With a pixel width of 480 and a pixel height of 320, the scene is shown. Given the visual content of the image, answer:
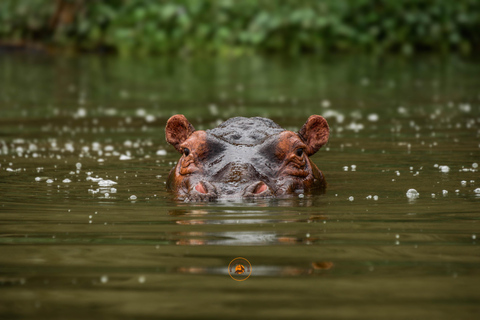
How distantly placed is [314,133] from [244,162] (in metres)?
1.35

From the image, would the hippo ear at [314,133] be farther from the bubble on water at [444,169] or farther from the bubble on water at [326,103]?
the bubble on water at [326,103]

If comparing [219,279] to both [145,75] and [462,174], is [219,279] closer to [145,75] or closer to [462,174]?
[462,174]

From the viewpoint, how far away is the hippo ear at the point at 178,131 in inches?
346

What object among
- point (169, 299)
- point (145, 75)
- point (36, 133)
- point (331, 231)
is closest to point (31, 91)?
point (145, 75)

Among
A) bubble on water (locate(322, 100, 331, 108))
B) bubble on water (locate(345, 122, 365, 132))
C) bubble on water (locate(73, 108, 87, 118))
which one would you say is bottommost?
bubble on water (locate(345, 122, 365, 132))

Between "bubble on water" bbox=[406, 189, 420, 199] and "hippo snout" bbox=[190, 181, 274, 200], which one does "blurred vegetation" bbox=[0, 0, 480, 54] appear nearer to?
"bubble on water" bbox=[406, 189, 420, 199]

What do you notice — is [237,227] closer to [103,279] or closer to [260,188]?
[260,188]

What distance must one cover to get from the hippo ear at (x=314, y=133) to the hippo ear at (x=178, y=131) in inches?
43.6

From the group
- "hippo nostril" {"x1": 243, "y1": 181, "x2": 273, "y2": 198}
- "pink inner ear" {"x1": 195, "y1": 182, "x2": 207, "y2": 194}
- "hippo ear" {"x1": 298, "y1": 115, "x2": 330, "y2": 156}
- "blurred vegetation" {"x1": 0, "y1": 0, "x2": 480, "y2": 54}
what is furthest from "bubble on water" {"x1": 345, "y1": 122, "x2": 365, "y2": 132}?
"blurred vegetation" {"x1": 0, "y1": 0, "x2": 480, "y2": 54}

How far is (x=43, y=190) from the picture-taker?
867 cm

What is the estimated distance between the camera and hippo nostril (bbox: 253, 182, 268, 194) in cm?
748

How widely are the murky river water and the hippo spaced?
198mm

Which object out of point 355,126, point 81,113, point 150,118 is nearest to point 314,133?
point 355,126

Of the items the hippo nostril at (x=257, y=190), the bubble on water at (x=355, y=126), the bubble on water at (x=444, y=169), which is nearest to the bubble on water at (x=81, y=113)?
the bubble on water at (x=355, y=126)
